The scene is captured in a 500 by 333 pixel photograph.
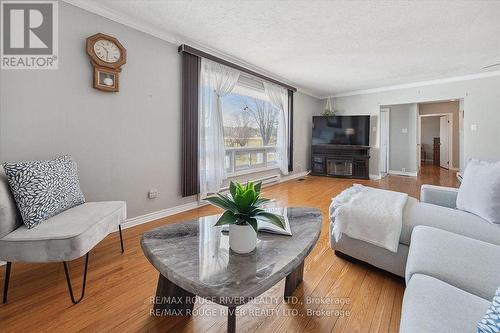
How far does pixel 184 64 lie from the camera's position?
296 cm

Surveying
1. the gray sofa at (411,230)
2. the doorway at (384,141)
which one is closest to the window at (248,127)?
the gray sofa at (411,230)

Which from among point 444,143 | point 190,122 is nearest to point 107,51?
point 190,122

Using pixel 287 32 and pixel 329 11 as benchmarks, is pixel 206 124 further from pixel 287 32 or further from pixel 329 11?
pixel 329 11

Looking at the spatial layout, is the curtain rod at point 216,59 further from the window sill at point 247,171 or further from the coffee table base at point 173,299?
the coffee table base at point 173,299

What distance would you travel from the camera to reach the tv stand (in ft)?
18.5

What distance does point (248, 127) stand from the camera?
4371 millimetres

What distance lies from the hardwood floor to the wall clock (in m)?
1.63

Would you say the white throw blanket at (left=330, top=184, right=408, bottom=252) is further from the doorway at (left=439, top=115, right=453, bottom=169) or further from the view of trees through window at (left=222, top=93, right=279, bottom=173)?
the doorway at (left=439, top=115, right=453, bottom=169)

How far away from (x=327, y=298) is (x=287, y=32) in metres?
2.80

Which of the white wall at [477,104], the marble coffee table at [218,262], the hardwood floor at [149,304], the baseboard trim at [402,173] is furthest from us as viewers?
the baseboard trim at [402,173]

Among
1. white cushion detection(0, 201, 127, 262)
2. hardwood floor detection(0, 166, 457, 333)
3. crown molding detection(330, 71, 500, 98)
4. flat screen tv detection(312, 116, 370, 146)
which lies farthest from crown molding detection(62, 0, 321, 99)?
crown molding detection(330, 71, 500, 98)

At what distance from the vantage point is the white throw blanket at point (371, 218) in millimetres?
1560

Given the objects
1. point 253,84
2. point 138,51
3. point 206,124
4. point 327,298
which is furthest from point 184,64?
point 327,298

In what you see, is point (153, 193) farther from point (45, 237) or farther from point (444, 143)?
point (444, 143)
